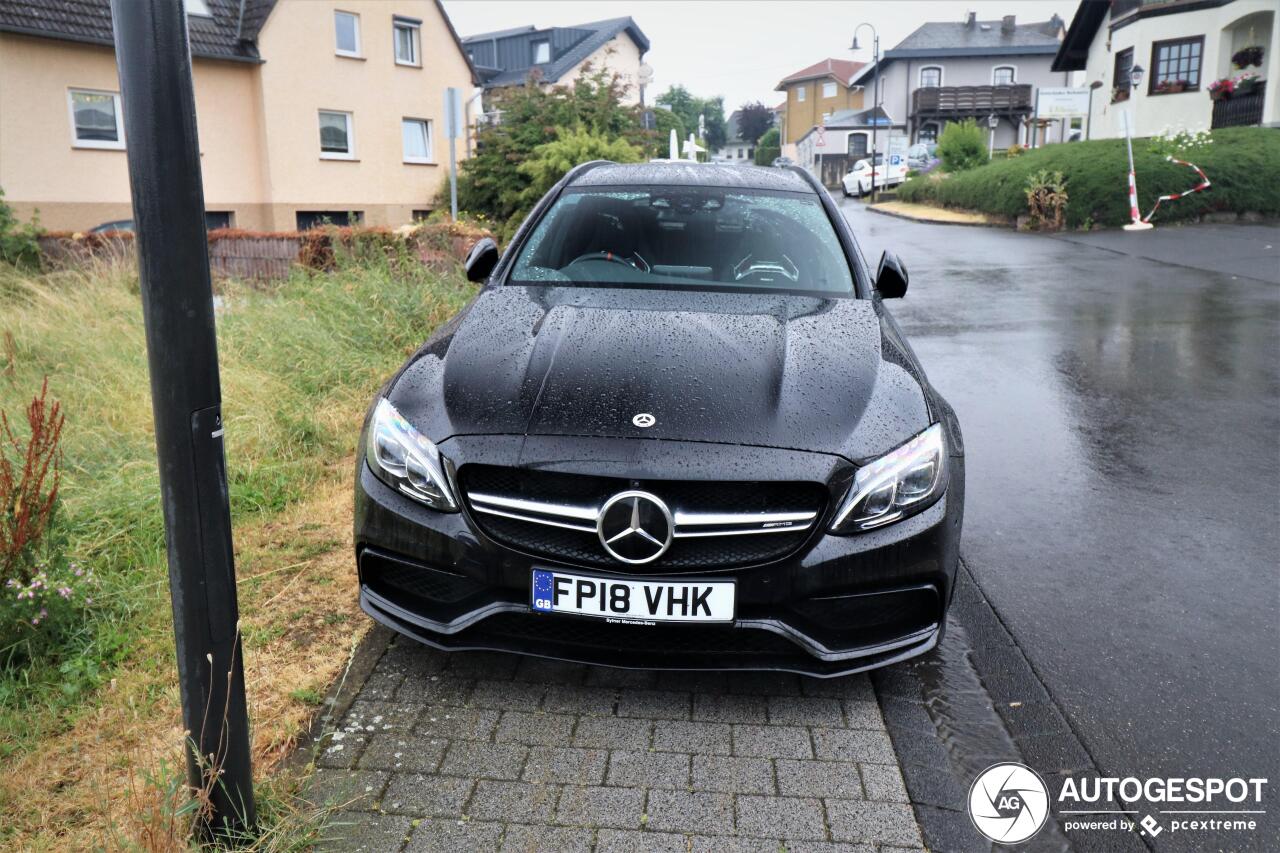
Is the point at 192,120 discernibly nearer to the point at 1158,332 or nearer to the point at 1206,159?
the point at 1158,332

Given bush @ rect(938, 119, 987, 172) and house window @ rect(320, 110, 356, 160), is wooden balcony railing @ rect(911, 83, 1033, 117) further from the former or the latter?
house window @ rect(320, 110, 356, 160)

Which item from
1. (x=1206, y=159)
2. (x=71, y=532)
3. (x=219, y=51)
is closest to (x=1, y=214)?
(x=219, y=51)

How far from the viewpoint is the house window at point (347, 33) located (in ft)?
93.5

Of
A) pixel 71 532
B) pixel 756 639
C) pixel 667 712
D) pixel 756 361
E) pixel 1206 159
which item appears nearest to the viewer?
pixel 756 639

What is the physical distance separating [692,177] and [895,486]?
2710 millimetres

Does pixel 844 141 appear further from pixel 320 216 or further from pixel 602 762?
pixel 602 762

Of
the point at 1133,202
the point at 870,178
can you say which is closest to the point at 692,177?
the point at 1133,202

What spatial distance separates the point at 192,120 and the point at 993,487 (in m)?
4.54

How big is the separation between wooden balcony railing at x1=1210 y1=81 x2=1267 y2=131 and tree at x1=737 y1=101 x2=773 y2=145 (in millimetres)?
103487

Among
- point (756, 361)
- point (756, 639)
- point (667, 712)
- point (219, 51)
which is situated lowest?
point (667, 712)

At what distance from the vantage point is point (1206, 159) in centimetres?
2289

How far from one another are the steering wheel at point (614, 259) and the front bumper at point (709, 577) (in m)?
1.80

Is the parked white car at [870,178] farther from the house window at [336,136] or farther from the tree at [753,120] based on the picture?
the tree at [753,120]

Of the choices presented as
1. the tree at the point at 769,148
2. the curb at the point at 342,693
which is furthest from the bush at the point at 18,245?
the tree at the point at 769,148
